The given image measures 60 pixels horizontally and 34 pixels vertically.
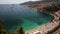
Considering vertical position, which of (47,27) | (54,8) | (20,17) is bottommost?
(47,27)

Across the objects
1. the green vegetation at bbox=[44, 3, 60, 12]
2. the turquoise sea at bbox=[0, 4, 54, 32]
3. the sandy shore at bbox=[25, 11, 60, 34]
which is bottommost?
the sandy shore at bbox=[25, 11, 60, 34]

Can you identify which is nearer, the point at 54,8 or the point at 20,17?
the point at 20,17

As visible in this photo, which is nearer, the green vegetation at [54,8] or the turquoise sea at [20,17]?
the turquoise sea at [20,17]

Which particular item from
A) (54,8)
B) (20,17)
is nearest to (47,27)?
(54,8)

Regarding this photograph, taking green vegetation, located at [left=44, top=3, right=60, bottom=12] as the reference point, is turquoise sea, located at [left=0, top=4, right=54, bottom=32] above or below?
below

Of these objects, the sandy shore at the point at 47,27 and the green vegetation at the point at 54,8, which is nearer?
the sandy shore at the point at 47,27

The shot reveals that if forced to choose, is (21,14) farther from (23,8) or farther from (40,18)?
(40,18)

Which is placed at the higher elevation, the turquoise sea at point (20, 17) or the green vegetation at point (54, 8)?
the green vegetation at point (54, 8)

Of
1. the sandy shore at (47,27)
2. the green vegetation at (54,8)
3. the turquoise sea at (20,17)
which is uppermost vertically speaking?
the green vegetation at (54,8)

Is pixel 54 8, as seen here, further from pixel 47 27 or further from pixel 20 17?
pixel 20 17
